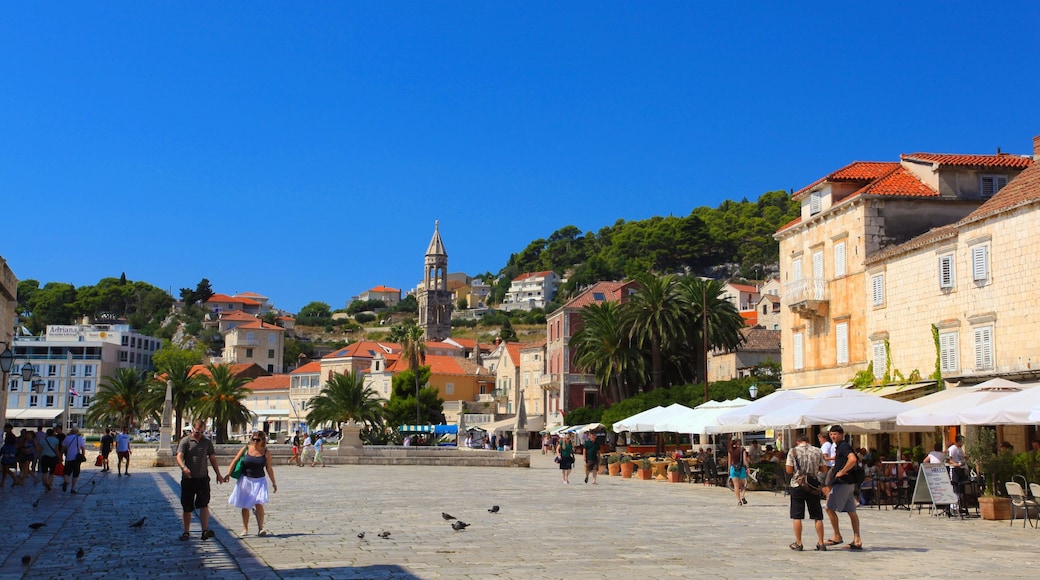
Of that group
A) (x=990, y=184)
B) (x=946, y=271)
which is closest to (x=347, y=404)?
(x=990, y=184)

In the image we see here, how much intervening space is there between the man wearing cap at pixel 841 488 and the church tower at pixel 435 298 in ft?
538

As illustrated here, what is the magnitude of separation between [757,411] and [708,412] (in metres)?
5.25

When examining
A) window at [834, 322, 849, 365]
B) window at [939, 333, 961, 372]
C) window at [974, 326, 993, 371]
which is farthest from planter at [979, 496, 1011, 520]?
window at [834, 322, 849, 365]

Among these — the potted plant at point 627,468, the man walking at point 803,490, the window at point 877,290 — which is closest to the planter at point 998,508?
the man walking at point 803,490

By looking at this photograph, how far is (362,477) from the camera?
1332 inches

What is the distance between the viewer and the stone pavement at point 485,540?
11383 mm

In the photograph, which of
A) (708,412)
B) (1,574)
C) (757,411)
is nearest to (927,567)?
(1,574)

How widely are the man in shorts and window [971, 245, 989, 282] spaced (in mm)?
24189

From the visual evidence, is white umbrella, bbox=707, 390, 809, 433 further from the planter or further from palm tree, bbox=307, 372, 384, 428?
palm tree, bbox=307, 372, 384, 428

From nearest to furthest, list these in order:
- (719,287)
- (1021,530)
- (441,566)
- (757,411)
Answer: (441,566) < (1021,530) < (757,411) < (719,287)

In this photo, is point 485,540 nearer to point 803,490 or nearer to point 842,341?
point 803,490

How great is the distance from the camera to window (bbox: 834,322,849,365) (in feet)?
125

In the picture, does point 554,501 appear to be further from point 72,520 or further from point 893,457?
point 893,457

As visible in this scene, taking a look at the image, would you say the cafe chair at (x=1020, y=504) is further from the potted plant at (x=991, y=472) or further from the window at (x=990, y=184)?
the window at (x=990, y=184)
